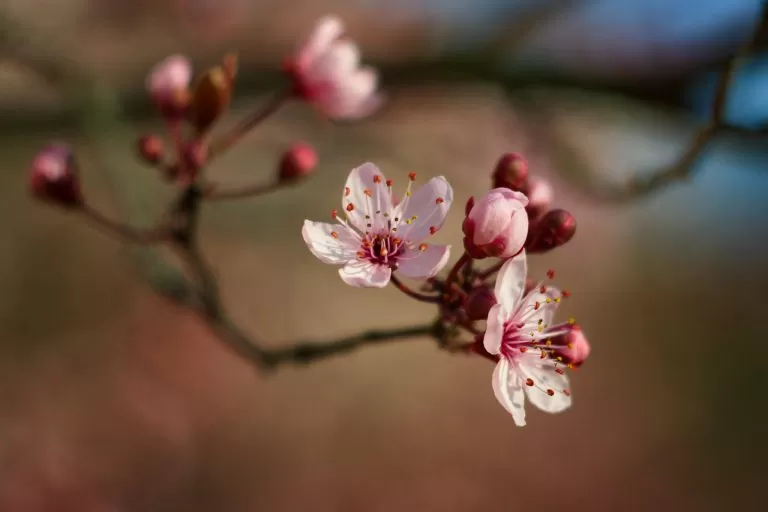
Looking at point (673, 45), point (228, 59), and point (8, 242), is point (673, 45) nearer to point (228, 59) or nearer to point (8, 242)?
point (228, 59)

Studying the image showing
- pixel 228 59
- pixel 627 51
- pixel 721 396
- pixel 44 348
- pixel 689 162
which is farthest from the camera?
pixel 721 396

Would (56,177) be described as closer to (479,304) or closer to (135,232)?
(135,232)

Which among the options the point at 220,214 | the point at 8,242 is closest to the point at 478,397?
the point at 220,214

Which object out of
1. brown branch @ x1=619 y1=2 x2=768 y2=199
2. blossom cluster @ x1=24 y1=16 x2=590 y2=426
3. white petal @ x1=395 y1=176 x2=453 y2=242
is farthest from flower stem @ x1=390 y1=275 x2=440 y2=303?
brown branch @ x1=619 y1=2 x2=768 y2=199

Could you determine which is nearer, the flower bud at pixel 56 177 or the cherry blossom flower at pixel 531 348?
the cherry blossom flower at pixel 531 348

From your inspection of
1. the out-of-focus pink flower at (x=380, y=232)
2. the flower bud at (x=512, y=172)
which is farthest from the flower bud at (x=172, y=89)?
the flower bud at (x=512, y=172)

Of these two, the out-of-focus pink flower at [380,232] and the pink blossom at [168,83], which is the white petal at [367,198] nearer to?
the out-of-focus pink flower at [380,232]

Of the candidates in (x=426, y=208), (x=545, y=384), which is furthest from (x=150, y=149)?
(x=545, y=384)
